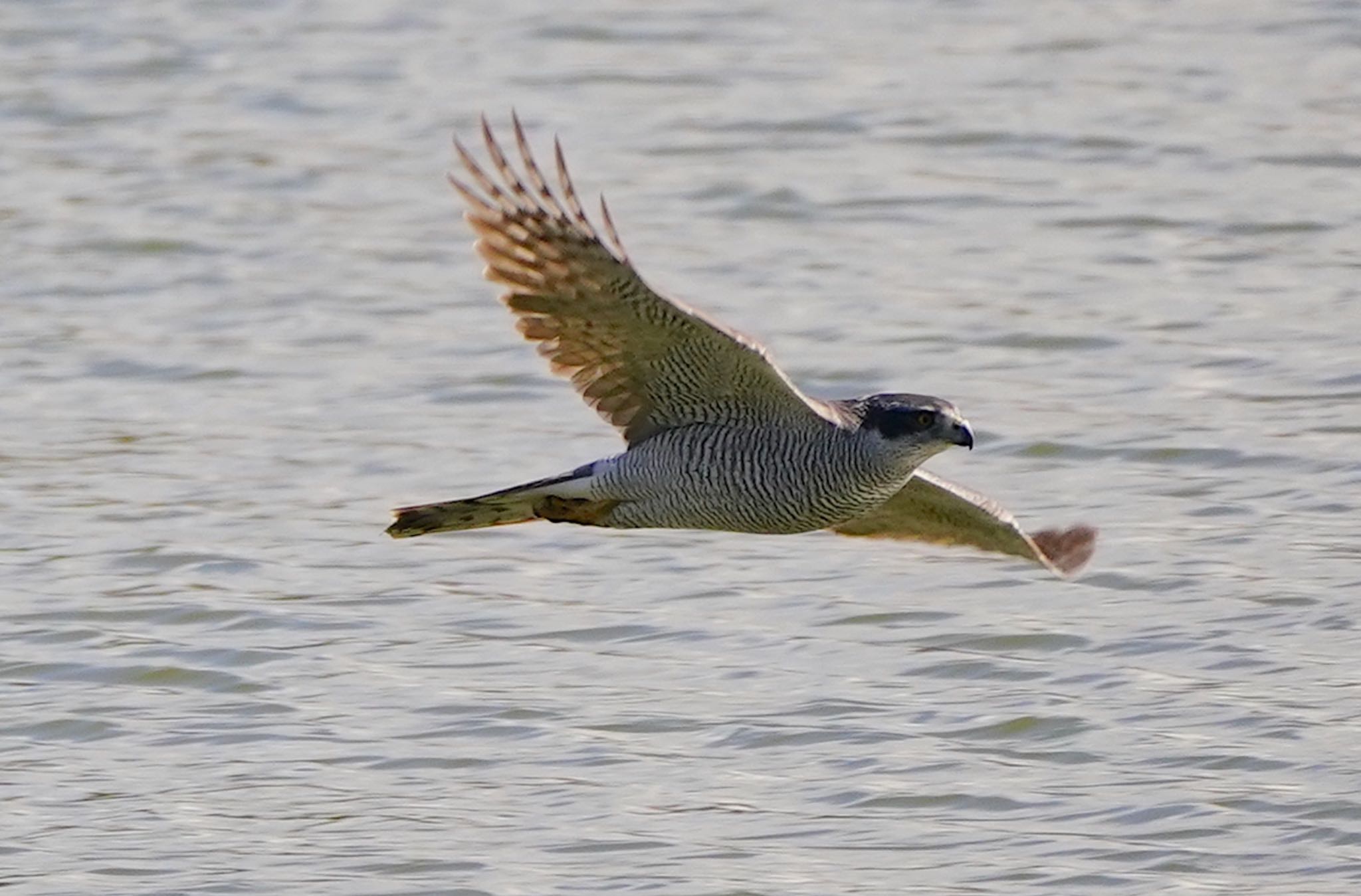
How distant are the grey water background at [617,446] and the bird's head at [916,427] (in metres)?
0.90

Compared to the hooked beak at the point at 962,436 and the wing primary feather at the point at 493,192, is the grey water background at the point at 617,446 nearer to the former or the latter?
the hooked beak at the point at 962,436

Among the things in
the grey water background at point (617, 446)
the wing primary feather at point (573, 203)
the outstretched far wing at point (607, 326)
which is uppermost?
the wing primary feather at point (573, 203)

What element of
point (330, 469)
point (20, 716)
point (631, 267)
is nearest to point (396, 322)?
point (330, 469)

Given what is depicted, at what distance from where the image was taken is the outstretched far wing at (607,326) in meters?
8.14

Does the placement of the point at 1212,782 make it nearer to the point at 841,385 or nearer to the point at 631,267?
the point at 631,267

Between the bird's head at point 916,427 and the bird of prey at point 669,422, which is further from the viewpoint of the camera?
the bird's head at point 916,427

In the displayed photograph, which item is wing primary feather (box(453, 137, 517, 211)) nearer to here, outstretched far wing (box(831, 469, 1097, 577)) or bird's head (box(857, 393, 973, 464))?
bird's head (box(857, 393, 973, 464))

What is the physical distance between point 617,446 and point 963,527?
2770mm

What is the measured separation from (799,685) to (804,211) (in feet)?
20.6

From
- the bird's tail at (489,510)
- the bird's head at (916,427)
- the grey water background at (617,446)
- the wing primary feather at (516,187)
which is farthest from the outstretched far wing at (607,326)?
the grey water background at (617,446)

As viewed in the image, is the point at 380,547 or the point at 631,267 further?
the point at 380,547

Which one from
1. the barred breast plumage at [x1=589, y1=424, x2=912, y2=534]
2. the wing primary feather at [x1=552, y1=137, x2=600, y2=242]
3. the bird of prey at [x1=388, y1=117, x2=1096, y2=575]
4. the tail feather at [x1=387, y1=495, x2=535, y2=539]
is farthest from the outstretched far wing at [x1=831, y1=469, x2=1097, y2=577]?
the wing primary feather at [x1=552, y1=137, x2=600, y2=242]

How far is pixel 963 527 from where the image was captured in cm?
955

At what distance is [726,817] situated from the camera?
8.38m
